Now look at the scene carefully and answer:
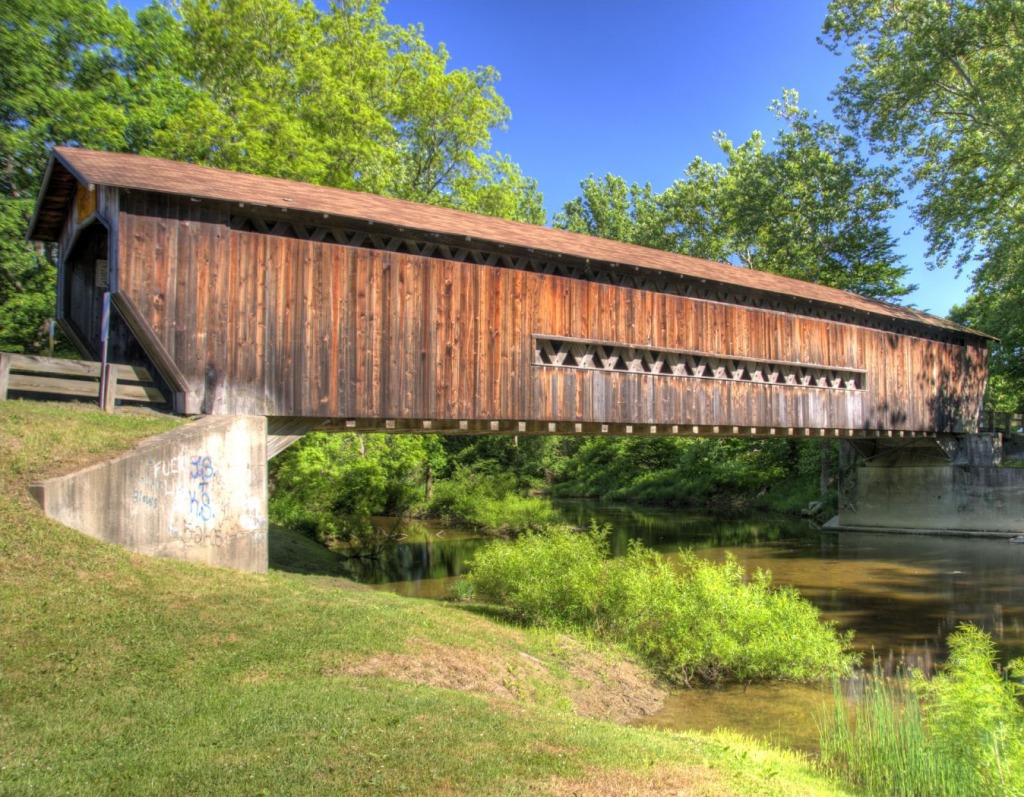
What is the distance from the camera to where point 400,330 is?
11.4 metres

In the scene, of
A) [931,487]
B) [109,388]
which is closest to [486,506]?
[931,487]

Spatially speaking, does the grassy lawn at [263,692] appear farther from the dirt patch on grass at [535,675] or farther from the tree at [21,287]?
the tree at [21,287]

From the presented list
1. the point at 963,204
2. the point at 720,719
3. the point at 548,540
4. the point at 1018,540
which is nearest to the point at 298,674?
the point at 720,719

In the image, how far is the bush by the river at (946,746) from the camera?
485 centimetres

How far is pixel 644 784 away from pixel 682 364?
11.5m

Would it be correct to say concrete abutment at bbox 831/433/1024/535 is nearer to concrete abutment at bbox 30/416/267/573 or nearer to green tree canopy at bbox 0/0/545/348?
green tree canopy at bbox 0/0/545/348

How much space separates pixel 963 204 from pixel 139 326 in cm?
2441

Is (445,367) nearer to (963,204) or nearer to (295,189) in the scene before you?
(295,189)

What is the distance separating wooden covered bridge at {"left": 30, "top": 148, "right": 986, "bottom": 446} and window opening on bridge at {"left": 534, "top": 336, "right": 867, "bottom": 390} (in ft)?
0.15

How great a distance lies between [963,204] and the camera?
2370cm

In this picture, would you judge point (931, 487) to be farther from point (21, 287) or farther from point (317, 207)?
point (21, 287)

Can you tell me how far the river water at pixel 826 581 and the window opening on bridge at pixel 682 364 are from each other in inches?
163

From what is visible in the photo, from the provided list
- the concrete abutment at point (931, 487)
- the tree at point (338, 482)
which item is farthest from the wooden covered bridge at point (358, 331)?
the concrete abutment at point (931, 487)

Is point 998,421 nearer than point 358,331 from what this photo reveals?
No
